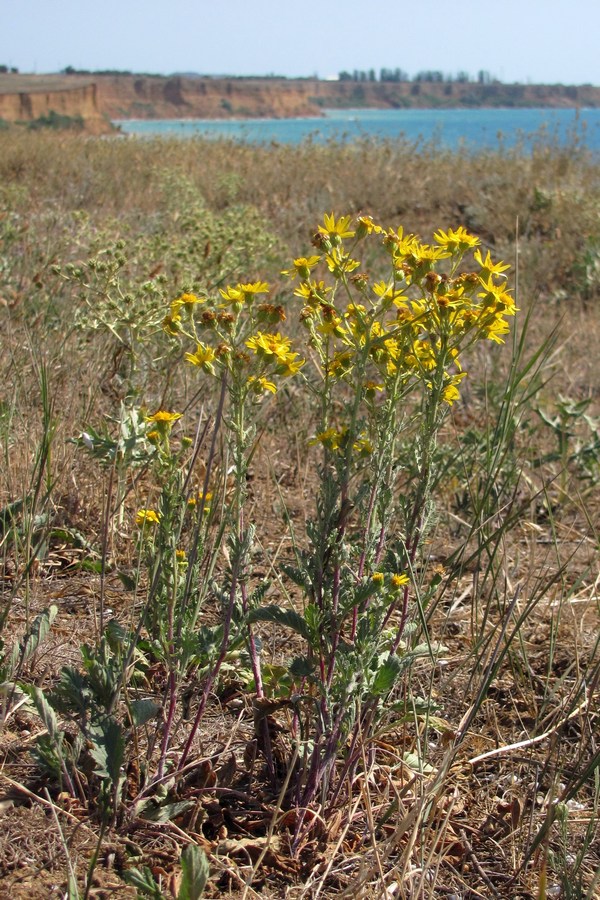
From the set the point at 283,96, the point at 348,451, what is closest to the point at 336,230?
the point at 348,451

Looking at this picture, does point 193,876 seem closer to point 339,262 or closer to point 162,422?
point 162,422

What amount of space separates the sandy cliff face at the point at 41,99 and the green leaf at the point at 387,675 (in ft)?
162

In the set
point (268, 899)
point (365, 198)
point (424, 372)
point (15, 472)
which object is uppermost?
point (365, 198)

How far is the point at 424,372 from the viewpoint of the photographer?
5.81ft

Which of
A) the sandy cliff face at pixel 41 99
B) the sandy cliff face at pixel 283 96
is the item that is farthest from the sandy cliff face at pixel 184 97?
the sandy cliff face at pixel 41 99

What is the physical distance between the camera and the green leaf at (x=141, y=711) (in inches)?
65.9

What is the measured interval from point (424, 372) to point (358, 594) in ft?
1.58

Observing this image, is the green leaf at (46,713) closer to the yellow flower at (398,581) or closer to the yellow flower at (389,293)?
the yellow flower at (398,581)

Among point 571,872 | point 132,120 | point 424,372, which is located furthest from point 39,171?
point 132,120

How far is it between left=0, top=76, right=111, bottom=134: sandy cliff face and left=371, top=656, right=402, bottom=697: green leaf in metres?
49.2

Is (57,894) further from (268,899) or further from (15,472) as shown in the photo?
(15,472)

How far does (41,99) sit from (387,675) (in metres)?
56.2

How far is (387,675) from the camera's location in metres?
1.63

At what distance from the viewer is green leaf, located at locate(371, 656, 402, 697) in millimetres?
1630
